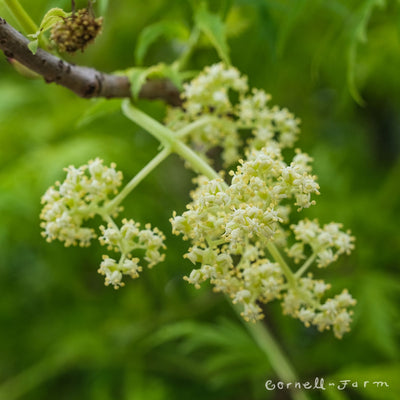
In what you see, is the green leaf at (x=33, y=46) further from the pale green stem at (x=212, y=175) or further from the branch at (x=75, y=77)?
the pale green stem at (x=212, y=175)

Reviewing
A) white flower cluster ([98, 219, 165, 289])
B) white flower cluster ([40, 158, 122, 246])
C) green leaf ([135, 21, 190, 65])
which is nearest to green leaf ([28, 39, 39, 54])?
white flower cluster ([40, 158, 122, 246])

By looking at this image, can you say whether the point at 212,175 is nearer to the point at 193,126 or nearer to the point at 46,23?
the point at 193,126

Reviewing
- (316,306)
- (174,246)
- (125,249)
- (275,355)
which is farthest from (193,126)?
(275,355)

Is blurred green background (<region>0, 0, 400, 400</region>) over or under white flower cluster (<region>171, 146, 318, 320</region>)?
over

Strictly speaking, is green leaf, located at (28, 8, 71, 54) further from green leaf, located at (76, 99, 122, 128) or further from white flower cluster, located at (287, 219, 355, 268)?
white flower cluster, located at (287, 219, 355, 268)

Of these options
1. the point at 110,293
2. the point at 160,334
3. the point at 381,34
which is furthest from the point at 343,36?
the point at 110,293

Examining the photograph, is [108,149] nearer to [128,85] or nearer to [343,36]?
[128,85]

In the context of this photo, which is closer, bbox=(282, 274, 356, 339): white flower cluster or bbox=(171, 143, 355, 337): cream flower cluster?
bbox=(171, 143, 355, 337): cream flower cluster
